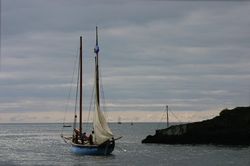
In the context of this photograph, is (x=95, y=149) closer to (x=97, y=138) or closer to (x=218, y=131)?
(x=97, y=138)

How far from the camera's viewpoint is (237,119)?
349 ft

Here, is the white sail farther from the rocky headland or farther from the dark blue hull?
the rocky headland

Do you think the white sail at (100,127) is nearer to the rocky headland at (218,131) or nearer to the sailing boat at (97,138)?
the sailing boat at (97,138)

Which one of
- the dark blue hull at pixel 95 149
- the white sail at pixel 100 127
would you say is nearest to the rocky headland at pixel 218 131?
the dark blue hull at pixel 95 149

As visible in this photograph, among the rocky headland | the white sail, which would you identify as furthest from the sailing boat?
the rocky headland

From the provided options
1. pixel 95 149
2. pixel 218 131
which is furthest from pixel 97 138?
pixel 218 131

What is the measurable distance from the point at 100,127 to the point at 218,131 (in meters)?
39.2

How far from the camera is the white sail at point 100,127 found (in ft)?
229

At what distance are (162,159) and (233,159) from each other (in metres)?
7.87

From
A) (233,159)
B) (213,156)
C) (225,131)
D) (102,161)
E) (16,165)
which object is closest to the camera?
(16,165)

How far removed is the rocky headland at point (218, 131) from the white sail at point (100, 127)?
1428 inches

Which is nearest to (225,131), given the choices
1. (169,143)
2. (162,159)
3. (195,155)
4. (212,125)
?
(212,125)

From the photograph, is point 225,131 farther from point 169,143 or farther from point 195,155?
point 195,155

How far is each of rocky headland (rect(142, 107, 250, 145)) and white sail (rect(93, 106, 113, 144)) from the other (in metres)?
36.3
